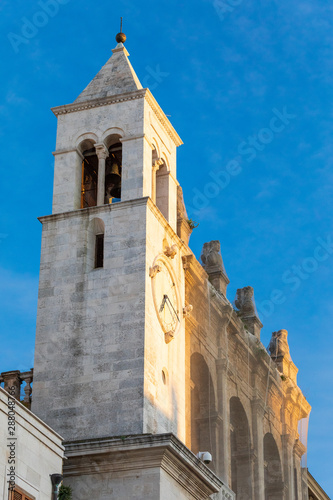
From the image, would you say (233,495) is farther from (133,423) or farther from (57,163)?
(57,163)

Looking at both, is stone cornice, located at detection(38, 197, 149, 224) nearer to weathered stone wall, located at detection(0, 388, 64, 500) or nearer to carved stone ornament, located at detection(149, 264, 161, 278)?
carved stone ornament, located at detection(149, 264, 161, 278)

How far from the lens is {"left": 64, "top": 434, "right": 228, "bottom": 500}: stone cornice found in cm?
3288

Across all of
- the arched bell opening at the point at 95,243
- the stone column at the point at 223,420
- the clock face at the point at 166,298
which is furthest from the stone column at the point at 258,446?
the arched bell opening at the point at 95,243

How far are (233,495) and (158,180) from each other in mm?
12506

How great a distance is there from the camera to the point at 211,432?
43188 mm

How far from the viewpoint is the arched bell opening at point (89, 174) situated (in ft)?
135

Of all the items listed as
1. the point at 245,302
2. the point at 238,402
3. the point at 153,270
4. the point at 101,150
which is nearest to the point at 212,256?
the point at 245,302

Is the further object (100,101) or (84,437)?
(100,101)

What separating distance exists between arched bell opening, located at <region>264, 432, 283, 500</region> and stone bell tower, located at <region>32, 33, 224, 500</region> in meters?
13.1

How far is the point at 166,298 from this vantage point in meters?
38.2

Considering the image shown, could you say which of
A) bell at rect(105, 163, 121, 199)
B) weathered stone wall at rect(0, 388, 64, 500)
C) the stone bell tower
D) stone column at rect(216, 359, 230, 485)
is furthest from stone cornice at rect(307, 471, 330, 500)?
weathered stone wall at rect(0, 388, 64, 500)

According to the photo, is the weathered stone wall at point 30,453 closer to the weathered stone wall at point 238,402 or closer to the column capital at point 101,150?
the weathered stone wall at point 238,402

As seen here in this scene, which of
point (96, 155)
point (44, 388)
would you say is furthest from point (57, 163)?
point (44, 388)

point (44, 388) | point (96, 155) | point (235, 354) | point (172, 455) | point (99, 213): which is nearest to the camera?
point (172, 455)
